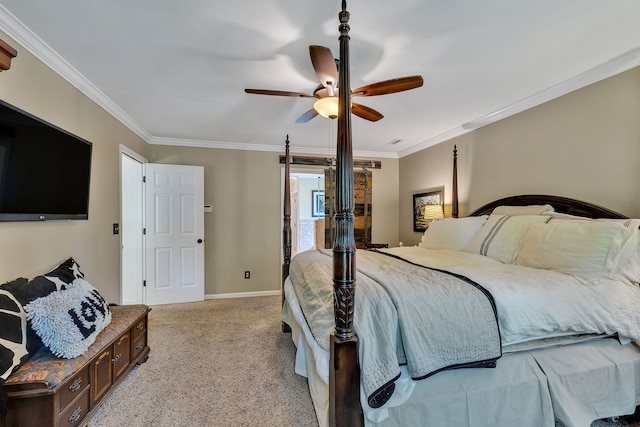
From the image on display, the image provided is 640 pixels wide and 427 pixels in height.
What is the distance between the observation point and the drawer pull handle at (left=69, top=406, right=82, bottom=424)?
1.49m

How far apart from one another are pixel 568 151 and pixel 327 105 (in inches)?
84.8

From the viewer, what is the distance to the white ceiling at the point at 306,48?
154 cm

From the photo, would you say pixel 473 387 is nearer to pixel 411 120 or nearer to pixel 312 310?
pixel 312 310

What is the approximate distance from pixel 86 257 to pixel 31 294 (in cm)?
97

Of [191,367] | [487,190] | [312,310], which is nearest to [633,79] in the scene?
[487,190]

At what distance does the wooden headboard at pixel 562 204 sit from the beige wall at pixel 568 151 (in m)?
0.09

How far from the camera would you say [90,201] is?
2.50m

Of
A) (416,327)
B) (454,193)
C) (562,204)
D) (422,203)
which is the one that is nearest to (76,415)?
(416,327)

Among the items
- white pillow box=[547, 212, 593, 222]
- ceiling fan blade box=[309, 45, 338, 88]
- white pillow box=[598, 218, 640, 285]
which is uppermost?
ceiling fan blade box=[309, 45, 338, 88]

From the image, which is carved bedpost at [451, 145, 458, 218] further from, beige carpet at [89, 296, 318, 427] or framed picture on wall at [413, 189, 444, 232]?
beige carpet at [89, 296, 318, 427]

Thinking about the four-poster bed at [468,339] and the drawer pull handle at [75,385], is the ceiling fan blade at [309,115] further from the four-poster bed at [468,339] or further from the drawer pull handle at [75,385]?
the drawer pull handle at [75,385]

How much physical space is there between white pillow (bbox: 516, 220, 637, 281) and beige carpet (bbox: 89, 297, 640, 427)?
913 mm

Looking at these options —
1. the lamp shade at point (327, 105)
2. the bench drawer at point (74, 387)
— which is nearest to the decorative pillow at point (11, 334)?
the bench drawer at point (74, 387)

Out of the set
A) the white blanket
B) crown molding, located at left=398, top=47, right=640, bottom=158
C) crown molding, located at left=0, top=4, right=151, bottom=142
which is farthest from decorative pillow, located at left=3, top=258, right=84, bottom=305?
crown molding, located at left=398, top=47, right=640, bottom=158
